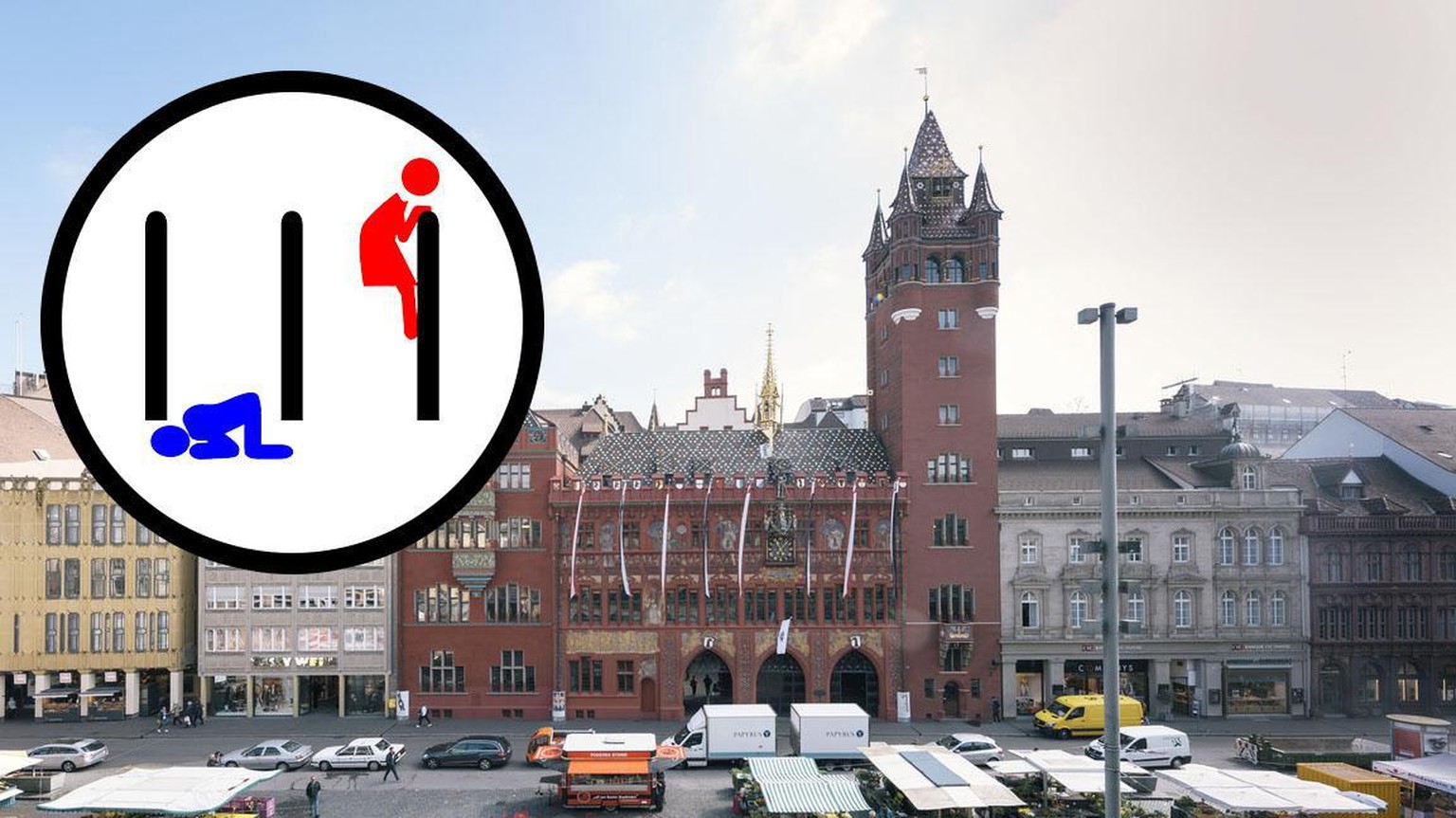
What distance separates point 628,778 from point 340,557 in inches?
1169

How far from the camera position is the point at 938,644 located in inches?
1956

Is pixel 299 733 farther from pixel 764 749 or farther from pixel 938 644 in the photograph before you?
pixel 938 644

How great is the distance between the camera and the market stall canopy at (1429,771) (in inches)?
1131

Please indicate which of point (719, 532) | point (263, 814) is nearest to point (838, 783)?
point (263, 814)

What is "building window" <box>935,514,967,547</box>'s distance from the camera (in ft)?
166

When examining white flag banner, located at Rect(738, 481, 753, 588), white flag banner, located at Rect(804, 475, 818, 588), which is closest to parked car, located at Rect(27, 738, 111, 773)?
white flag banner, located at Rect(738, 481, 753, 588)

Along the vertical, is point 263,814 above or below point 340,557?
below

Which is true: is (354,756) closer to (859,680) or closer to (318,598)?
(318,598)

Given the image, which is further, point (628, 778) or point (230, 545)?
point (628, 778)

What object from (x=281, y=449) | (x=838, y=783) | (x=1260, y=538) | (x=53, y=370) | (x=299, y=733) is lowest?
(x=299, y=733)

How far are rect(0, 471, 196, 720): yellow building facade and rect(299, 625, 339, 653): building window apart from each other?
706 cm

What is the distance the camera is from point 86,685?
50.2 metres

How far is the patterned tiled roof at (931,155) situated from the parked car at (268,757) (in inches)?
1650

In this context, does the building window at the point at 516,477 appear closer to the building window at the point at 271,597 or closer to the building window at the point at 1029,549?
the building window at the point at 271,597
